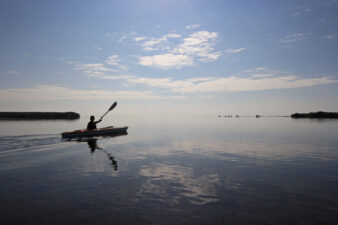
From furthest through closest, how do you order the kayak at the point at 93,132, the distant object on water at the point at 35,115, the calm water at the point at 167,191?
the distant object on water at the point at 35,115 < the kayak at the point at 93,132 < the calm water at the point at 167,191

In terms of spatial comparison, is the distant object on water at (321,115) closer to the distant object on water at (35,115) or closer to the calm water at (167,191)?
the calm water at (167,191)

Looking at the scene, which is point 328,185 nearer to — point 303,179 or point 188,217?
point 303,179

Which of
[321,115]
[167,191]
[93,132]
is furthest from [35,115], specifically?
[321,115]

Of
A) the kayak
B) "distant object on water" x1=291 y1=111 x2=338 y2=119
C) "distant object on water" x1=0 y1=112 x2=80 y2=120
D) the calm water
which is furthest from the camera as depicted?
"distant object on water" x1=291 y1=111 x2=338 y2=119

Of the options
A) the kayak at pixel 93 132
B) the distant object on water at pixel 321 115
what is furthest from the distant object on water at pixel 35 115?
the distant object on water at pixel 321 115

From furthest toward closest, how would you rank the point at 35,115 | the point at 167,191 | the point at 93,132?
the point at 35,115, the point at 93,132, the point at 167,191

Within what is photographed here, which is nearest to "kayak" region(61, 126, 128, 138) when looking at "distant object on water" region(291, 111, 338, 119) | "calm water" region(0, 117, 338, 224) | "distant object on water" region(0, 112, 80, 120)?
"calm water" region(0, 117, 338, 224)

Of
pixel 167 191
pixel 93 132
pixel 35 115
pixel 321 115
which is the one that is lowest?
pixel 167 191

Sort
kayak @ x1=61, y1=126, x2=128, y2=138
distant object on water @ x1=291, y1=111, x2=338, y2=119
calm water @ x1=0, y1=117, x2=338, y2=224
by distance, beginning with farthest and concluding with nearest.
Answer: distant object on water @ x1=291, y1=111, x2=338, y2=119, kayak @ x1=61, y1=126, x2=128, y2=138, calm water @ x1=0, y1=117, x2=338, y2=224

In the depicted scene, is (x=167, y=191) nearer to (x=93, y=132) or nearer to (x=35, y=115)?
(x=93, y=132)

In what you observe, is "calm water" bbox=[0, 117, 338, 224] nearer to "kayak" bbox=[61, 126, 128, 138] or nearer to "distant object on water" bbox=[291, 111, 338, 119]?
"kayak" bbox=[61, 126, 128, 138]

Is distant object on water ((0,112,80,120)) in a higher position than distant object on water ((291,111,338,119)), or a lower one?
higher

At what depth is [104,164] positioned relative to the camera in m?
13.2

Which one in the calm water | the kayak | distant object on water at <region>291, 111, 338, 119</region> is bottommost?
the calm water
